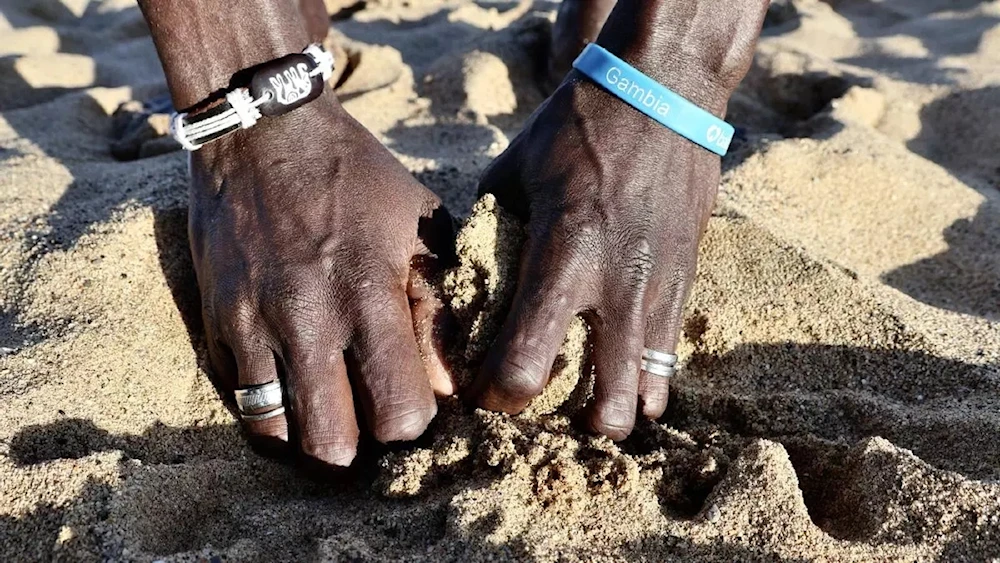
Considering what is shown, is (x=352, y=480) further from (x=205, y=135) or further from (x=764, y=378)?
(x=764, y=378)

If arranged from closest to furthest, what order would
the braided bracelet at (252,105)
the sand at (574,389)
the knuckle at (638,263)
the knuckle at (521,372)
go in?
1. the sand at (574,389)
2. the knuckle at (521,372)
3. the knuckle at (638,263)
4. the braided bracelet at (252,105)

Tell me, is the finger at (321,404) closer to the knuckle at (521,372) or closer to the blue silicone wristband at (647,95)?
the knuckle at (521,372)

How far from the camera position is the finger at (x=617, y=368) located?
1536 millimetres

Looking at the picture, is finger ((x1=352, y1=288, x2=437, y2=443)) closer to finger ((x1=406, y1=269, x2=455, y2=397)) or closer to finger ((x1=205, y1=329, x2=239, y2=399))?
finger ((x1=406, y1=269, x2=455, y2=397))

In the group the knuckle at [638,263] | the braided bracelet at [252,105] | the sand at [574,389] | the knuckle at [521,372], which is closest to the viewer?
the sand at [574,389]

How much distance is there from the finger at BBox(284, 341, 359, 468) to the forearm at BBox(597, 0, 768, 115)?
3.23 ft

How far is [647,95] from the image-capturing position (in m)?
1.75

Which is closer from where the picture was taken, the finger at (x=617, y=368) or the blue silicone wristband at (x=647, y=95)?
the finger at (x=617, y=368)

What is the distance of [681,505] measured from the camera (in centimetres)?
137

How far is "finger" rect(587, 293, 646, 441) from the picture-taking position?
1536 millimetres

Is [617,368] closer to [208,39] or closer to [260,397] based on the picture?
[260,397]

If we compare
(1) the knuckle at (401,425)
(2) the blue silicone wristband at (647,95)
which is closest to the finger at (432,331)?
(1) the knuckle at (401,425)

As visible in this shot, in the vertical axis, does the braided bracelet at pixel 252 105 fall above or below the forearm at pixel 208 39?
below

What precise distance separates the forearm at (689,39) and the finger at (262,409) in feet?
3.52
